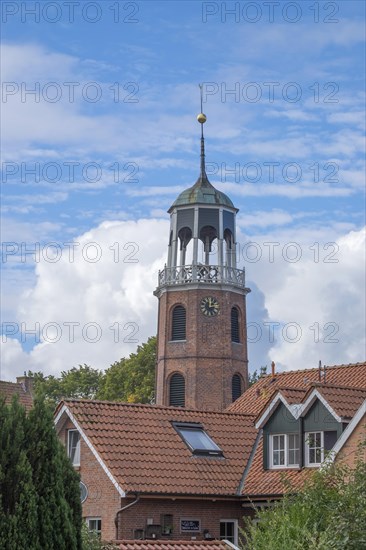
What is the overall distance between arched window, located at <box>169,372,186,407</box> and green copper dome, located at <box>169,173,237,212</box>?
10468 millimetres

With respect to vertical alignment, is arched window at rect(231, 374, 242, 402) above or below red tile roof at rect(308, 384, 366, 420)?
above

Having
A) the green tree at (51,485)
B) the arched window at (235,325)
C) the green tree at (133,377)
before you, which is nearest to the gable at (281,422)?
the green tree at (51,485)

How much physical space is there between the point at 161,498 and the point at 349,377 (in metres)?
10.2

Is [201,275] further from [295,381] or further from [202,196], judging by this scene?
[295,381]

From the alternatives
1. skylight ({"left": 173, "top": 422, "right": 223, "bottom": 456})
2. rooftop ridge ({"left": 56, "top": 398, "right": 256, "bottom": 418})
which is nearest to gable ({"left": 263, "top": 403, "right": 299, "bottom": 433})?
skylight ({"left": 173, "top": 422, "right": 223, "bottom": 456})

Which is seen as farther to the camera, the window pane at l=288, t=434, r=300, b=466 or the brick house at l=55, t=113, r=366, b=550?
the window pane at l=288, t=434, r=300, b=466

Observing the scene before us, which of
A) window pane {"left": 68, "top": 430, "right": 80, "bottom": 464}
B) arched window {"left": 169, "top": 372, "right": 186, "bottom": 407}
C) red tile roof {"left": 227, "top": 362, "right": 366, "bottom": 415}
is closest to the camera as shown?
window pane {"left": 68, "top": 430, "right": 80, "bottom": 464}

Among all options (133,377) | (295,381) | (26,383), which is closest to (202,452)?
(295,381)

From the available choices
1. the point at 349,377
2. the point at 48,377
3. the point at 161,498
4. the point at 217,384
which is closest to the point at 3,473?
the point at 161,498

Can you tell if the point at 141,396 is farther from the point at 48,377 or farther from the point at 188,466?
the point at 188,466

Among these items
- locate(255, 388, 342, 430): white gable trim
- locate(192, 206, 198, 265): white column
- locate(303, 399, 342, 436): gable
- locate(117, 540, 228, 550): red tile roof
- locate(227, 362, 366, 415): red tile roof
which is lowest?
locate(117, 540, 228, 550): red tile roof

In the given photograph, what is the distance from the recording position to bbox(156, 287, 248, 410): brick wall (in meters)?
66.1

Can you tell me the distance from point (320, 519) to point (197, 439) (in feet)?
41.2

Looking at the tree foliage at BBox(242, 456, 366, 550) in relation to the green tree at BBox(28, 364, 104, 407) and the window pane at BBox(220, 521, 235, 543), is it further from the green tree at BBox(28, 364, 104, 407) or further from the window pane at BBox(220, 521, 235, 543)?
the green tree at BBox(28, 364, 104, 407)
